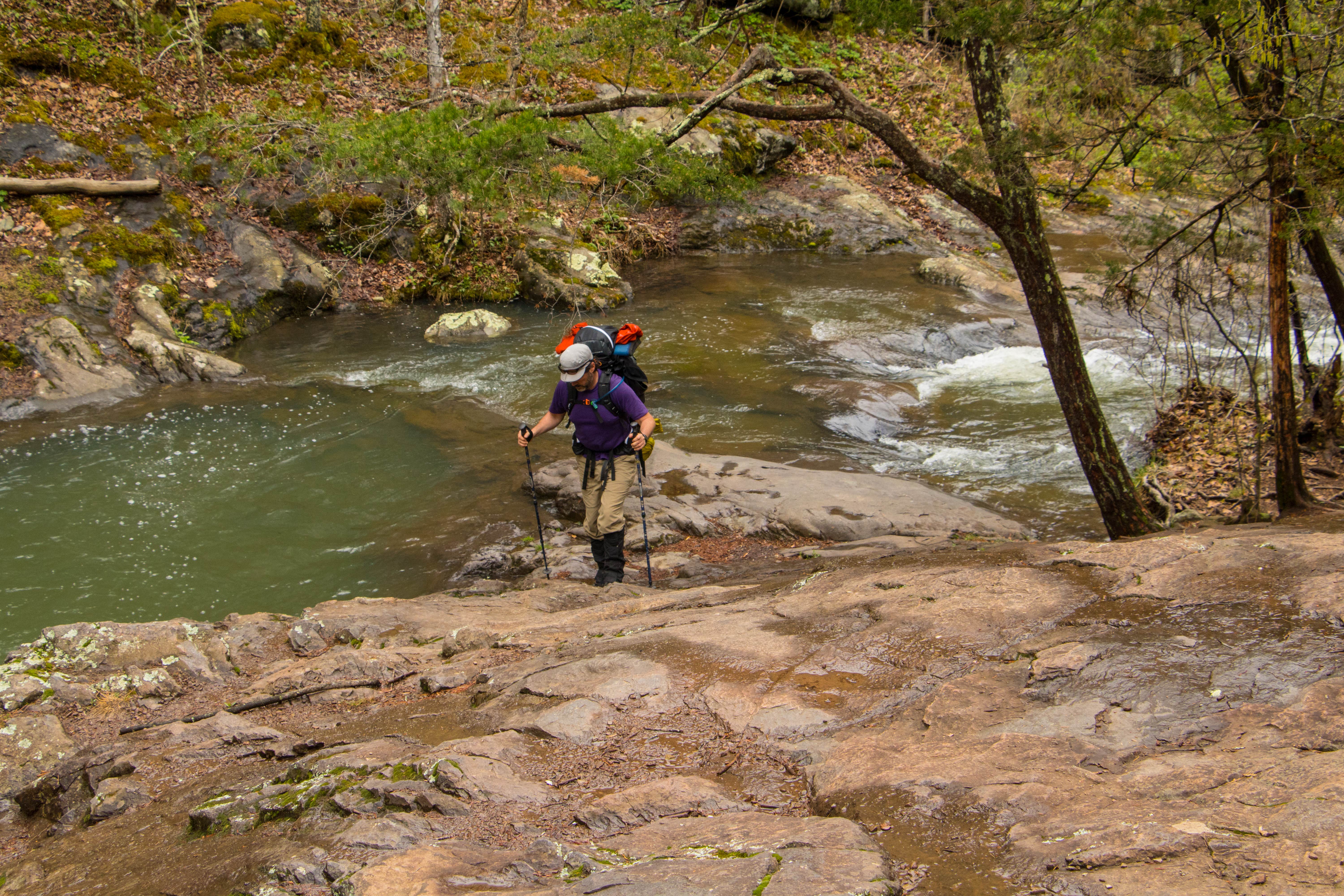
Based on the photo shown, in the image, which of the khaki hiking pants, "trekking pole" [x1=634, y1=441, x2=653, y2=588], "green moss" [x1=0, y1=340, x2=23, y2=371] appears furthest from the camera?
"green moss" [x1=0, y1=340, x2=23, y2=371]

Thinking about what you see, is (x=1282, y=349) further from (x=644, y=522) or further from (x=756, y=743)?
(x=756, y=743)

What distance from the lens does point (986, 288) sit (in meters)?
17.0

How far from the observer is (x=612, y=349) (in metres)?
6.56

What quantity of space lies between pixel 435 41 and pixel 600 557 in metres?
15.0

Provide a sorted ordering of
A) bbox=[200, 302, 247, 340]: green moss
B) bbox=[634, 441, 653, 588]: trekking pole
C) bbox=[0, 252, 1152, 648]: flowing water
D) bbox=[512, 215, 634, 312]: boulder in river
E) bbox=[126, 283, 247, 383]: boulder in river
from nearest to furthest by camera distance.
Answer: bbox=[634, 441, 653, 588]: trekking pole < bbox=[0, 252, 1152, 648]: flowing water < bbox=[126, 283, 247, 383]: boulder in river < bbox=[200, 302, 247, 340]: green moss < bbox=[512, 215, 634, 312]: boulder in river

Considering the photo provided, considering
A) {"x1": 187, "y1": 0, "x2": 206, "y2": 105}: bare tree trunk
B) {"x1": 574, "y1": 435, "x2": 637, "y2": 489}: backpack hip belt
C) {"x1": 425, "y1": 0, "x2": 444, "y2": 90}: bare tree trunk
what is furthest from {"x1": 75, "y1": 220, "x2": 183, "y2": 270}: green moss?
{"x1": 574, "y1": 435, "x2": 637, "y2": 489}: backpack hip belt

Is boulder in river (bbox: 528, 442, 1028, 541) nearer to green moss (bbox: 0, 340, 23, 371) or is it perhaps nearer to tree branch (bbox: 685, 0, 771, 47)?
tree branch (bbox: 685, 0, 771, 47)

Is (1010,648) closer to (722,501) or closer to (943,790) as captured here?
(943,790)

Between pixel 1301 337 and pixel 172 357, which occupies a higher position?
pixel 1301 337

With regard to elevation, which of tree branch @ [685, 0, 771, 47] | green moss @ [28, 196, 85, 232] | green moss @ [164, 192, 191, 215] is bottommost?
green moss @ [28, 196, 85, 232]

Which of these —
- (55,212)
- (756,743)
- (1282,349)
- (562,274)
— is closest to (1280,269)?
(1282,349)

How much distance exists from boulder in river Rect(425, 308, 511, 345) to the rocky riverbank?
32.1ft

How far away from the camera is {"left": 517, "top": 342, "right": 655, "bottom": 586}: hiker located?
253 inches

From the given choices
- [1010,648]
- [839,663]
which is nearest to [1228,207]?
[1010,648]
